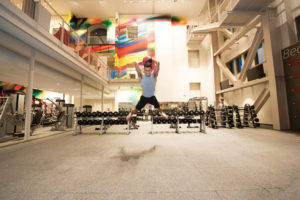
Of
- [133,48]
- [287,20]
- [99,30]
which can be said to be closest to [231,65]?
[287,20]

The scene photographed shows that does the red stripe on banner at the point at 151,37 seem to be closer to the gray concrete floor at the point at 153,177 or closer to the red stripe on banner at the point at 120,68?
the red stripe on banner at the point at 120,68

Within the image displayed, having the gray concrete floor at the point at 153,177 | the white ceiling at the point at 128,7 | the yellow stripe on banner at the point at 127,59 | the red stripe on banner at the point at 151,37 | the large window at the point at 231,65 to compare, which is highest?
the white ceiling at the point at 128,7

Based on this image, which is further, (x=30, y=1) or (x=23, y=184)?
(x=30, y=1)

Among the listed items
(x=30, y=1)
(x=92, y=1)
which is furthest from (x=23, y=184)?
(x=92, y=1)

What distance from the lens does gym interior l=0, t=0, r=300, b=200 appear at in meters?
1.55

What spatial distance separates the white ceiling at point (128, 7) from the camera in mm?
12281

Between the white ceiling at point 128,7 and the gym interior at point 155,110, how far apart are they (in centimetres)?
10

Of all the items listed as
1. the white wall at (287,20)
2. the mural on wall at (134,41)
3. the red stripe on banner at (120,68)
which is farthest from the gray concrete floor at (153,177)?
the mural on wall at (134,41)

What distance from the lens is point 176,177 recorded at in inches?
64.6

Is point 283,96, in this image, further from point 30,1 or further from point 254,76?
point 30,1

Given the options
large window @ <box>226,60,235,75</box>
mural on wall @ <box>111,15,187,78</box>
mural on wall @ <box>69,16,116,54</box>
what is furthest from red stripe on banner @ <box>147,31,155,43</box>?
large window @ <box>226,60,235,75</box>

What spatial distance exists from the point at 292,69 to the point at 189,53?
942 cm

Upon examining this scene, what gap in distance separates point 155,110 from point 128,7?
12112 millimetres

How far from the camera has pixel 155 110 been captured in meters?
5.92
